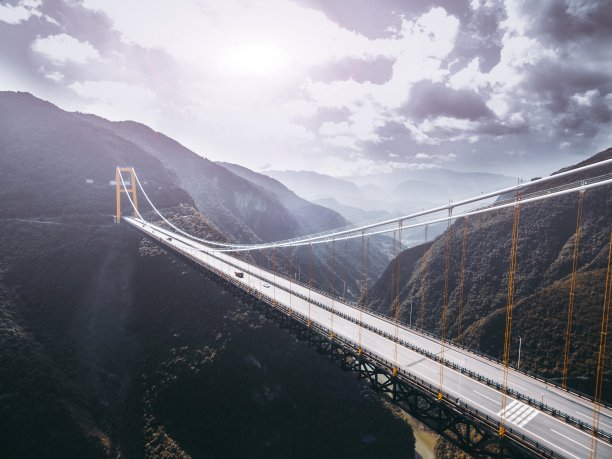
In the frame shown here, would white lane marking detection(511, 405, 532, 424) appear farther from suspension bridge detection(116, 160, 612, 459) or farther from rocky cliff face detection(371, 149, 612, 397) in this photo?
rocky cliff face detection(371, 149, 612, 397)

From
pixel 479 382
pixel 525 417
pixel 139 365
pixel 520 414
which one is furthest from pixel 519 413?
pixel 139 365

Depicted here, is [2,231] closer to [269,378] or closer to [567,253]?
[269,378]

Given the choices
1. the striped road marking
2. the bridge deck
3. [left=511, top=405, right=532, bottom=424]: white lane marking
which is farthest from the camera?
[left=511, top=405, right=532, bottom=424]: white lane marking

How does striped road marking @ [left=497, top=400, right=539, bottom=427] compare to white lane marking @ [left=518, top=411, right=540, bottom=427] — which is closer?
white lane marking @ [left=518, top=411, right=540, bottom=427]

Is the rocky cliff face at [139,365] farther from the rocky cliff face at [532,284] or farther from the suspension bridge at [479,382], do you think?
the rocky cliff face at [532,284]

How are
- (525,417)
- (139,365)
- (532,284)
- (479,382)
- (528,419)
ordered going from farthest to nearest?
(532,284), (139,365), (479,382), (525,417), (528,419)

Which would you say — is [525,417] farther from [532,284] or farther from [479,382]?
[532,284]

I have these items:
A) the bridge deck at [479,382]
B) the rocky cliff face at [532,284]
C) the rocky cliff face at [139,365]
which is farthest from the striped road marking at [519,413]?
the rocky cliff face at [532,284]

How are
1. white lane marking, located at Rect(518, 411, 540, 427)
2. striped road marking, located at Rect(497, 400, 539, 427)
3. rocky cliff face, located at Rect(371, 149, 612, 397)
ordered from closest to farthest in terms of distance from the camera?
white lane marking, located at Rect(518, 411, 540, 427) → striped road marking, located at Rect(497, 400, 539, 427) → rocky cliff face, located at Rect(371, 149, 612, 397)

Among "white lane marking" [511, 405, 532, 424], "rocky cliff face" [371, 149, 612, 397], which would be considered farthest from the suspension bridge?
"rocky cliff face" [371, 149, 612, 397]
